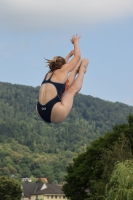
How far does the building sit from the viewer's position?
173 m

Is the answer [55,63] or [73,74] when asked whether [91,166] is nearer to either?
[73,74]

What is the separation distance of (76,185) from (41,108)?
164 ft

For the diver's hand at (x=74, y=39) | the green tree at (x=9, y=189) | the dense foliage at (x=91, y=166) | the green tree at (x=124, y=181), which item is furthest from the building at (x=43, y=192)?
the diver's hand at (x=74, y=39)

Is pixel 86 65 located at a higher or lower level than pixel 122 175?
higher

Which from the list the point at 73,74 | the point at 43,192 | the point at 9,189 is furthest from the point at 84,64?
the point at 43,192

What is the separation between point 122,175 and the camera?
29812mm

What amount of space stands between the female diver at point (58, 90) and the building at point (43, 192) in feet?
515

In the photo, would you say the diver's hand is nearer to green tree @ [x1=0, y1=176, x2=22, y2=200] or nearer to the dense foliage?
the dense foliage

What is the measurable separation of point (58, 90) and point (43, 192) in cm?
16280

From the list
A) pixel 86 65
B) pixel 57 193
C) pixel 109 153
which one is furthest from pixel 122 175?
pixel 57 193

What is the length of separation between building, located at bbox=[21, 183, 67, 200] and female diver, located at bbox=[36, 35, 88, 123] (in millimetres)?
157077

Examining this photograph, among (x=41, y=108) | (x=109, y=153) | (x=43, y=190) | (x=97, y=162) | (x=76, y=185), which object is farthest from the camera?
(x=43, y=190)

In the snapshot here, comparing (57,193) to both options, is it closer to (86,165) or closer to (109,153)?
(86,165)

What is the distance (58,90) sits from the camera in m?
12.0
